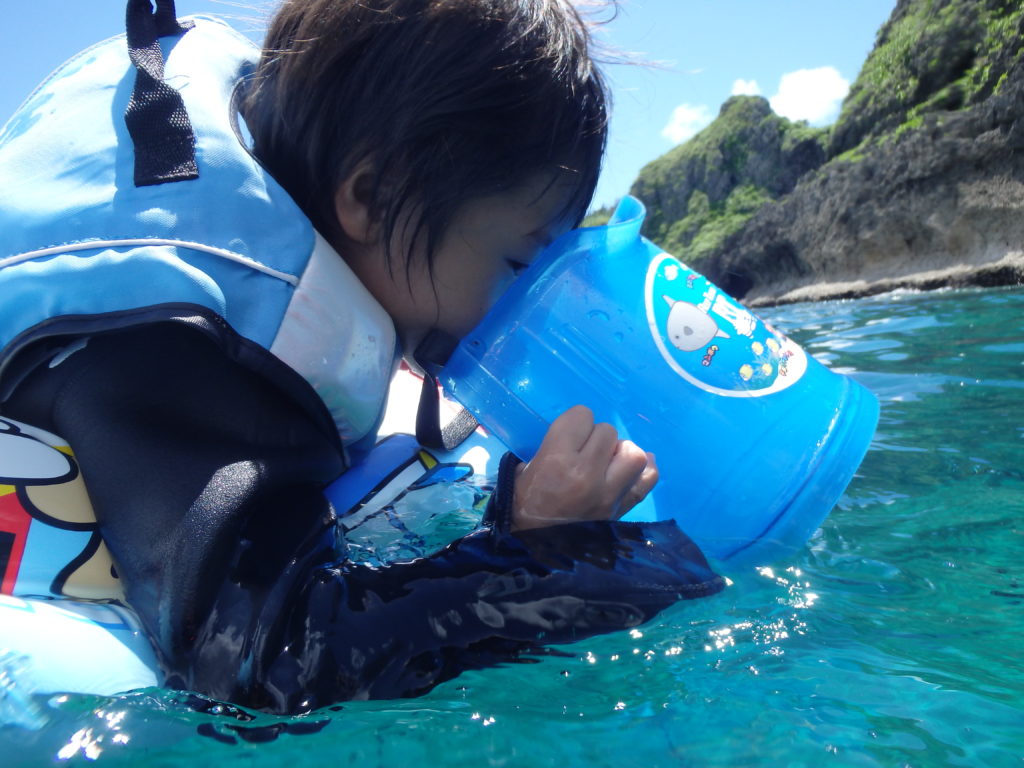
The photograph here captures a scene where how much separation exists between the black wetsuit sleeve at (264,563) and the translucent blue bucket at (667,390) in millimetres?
233

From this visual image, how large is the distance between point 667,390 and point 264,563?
765 millimetres

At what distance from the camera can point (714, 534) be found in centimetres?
142

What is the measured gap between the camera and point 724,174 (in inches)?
1357

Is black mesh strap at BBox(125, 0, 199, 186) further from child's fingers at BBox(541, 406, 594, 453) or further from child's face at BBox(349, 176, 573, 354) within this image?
child's fingers at BBox(541, 406, 594, 453)

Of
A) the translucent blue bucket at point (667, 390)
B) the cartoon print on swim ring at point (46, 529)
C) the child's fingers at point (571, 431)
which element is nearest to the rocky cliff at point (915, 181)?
the translucent blue bucket at point (667, 390)

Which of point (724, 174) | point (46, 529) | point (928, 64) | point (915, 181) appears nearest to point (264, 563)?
point (46, 529)

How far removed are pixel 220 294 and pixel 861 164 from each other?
16726 millimetres

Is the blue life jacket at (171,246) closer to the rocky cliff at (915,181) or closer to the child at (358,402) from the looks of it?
the child at (358,402)

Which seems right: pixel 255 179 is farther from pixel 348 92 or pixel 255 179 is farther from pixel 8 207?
pixel 8 207

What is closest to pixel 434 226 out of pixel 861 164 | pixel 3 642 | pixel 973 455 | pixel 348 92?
pixel 348 92

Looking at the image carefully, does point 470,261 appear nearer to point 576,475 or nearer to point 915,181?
point 576,475

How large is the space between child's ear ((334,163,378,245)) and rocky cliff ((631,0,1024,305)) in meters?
10.6

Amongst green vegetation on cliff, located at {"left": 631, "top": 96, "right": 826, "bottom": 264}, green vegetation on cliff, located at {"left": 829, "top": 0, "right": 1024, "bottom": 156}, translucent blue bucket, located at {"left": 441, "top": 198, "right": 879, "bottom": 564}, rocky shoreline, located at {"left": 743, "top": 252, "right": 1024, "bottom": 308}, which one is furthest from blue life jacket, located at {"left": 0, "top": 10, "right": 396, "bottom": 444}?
green vegetation on cliff, located at {"left": 631, "top": 96, "right": 826, "bottom": 264}

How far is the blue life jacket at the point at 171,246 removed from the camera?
3.63ft
